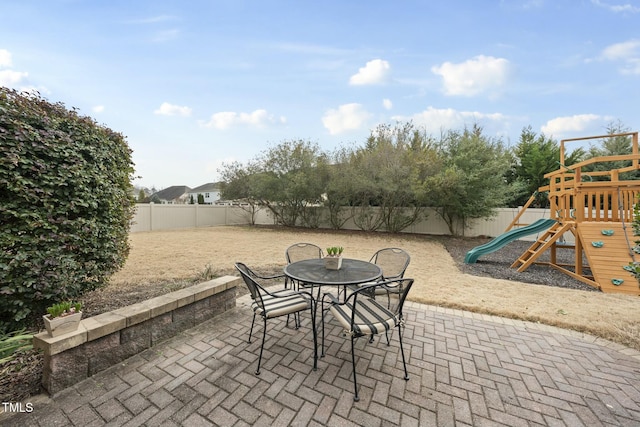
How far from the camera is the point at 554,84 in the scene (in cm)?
741

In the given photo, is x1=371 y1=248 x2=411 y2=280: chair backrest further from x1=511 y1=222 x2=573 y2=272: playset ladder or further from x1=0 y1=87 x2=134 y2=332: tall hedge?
x1=511 y1=222 x2=573 y2=272: playset ladder

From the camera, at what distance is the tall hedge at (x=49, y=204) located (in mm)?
1908

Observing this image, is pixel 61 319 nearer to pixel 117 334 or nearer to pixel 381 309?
pixel 117 334

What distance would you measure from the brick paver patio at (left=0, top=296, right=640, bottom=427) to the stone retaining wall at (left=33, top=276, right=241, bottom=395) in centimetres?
9

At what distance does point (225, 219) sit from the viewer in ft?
55.9

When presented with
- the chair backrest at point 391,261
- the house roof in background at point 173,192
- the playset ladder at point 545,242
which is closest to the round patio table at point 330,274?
the chair backrest at point 391,261

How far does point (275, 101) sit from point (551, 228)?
8.70m

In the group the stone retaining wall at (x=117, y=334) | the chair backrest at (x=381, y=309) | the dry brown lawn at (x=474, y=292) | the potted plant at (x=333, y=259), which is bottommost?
the dry brown lawn at (x=474, y=292)

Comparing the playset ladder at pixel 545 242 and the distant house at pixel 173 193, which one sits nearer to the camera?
the playset ladder at pixel 545 242

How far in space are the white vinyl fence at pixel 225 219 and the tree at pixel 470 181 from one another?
1.20 metres

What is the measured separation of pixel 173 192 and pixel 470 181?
38353 millimetres

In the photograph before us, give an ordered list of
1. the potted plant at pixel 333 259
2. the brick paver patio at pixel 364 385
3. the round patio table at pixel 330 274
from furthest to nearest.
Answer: the potted plant at pixel 333 259 < the round patio table at pixel 330 274 < the brick paver patio at pixel 364 385

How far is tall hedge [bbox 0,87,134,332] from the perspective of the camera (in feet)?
6.26

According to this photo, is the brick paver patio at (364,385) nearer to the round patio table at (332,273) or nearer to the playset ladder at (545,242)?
the round patio table at (332,273)
